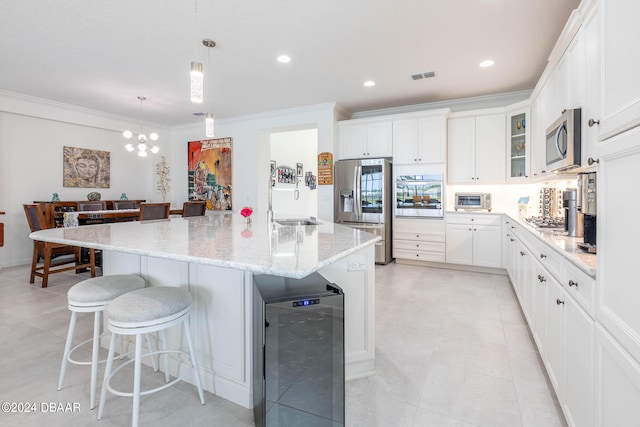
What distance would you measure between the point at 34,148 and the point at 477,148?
713 cm

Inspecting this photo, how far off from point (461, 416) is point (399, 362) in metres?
0.57

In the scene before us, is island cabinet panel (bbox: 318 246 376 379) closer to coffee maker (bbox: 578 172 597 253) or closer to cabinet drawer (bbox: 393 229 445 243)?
coffee maker (bbox: 578 172 597 253)

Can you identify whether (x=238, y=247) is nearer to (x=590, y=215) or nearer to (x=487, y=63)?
(x=590, y=215)

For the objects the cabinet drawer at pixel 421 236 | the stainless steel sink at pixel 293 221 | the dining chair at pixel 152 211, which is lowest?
the cabinet drawer at pixel 421 236

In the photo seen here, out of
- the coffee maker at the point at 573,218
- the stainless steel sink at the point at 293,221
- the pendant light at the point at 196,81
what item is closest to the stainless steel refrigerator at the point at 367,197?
the stainless steel sink at the point at 293,221

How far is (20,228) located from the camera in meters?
5.19

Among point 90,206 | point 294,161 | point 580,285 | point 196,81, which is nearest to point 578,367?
point 580,285

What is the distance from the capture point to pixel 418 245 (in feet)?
16.6

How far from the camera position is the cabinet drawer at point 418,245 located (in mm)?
4902

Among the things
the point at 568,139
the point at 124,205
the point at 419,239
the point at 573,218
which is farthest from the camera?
the point at 124,205

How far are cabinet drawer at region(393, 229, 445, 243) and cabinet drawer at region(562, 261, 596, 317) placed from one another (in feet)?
10.8

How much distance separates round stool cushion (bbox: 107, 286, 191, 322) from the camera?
1446 mm

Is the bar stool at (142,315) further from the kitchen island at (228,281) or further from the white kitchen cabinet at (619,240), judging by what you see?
the white kitchen cabinet at (619,240)

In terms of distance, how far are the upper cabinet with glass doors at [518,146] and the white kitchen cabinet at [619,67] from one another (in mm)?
3531
